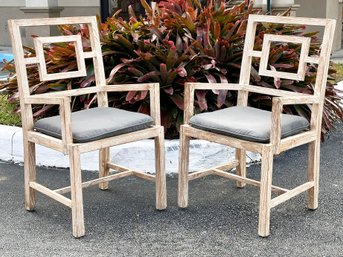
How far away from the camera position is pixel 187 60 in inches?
199

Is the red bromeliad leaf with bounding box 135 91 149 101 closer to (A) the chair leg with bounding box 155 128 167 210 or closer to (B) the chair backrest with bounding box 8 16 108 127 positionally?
(B) the chair backrest with bounding box 8 16 108 127

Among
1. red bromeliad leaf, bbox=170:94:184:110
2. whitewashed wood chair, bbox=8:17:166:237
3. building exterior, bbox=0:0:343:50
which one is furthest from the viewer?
building exterior, bbox=0:0:343:50

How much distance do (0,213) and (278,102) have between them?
6.53 ft

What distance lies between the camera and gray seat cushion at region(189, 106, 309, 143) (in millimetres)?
3412

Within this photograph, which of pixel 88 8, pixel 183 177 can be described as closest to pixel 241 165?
pixel 183 177

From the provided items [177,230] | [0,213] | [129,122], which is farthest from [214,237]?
[0,213]

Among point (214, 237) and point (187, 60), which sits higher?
point (187, 60)

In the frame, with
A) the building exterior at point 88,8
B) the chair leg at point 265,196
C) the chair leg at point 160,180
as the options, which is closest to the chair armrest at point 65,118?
the chair leg at point 160,180

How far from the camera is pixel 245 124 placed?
352 centimetres

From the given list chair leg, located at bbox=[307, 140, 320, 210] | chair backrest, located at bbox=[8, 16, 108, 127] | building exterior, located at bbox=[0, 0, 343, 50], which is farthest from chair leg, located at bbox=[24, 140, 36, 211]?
building exterior, located at bbox=[0, 0, 343, 50]

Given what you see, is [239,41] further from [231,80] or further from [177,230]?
[177,230]

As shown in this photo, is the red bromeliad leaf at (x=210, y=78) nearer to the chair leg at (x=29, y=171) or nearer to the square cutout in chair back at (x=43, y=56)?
the square cutout in chair back at (x=43, y=56)

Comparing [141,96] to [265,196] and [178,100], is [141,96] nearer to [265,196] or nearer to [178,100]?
[178,100]

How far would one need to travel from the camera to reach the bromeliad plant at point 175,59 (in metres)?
4.95
